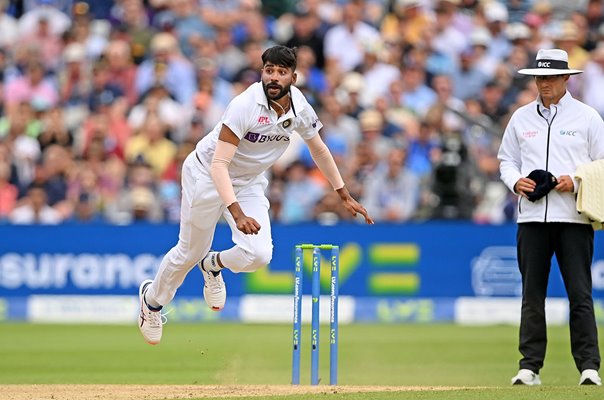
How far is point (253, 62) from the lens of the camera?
17.0 m

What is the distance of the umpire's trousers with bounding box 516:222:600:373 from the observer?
8578 millimetres

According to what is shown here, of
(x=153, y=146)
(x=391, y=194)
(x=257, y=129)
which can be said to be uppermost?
(x=257, y=129)

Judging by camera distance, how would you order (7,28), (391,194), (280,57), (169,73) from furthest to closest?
1. (7,28)
2. (169,73)
3. (391,194)
4. (280,57)

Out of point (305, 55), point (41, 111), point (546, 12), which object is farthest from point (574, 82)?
point (41, 111)

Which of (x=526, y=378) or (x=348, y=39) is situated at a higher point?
(x=348, y=39)

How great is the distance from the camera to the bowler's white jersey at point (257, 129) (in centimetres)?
832

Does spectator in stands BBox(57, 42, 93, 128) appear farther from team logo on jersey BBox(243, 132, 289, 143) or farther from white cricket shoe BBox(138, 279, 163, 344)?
team logo on jersey BBox(243, 132, 289, 143)

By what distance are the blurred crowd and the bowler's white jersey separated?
5.97 meters

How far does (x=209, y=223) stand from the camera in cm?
888

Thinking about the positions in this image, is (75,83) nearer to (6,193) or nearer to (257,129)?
(6,193)

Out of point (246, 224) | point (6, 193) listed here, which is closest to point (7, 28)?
point (6, 193)

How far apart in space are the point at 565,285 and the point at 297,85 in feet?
25.2

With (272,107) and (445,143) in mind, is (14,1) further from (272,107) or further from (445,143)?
(272,107)

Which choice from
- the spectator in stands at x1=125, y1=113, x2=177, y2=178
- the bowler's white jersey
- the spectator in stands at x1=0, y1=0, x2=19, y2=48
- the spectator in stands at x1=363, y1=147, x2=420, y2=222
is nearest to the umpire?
the bowler's white jersey
